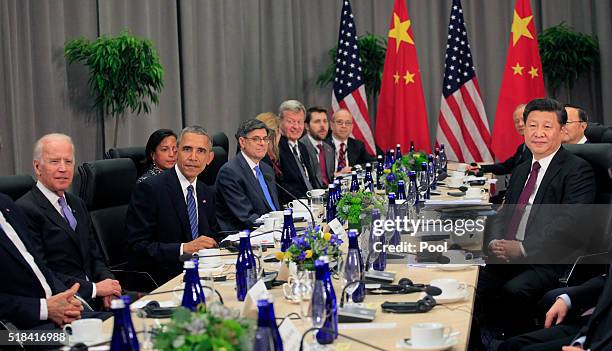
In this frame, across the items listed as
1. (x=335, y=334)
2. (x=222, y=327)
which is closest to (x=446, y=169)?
(x=335, y=334)

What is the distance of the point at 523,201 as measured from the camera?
14.3 ft

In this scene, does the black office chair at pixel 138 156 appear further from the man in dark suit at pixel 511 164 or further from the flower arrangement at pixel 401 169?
the man in dark suit at pixel 511 164

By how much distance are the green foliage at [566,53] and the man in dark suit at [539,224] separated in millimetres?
Result: 5410

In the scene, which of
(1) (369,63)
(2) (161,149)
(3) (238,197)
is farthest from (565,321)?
(1) (369,63)

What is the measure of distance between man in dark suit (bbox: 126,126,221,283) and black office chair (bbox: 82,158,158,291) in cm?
10

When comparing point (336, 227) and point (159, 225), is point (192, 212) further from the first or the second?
point (336, 227)

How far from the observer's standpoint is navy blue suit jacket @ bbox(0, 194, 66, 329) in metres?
3.04

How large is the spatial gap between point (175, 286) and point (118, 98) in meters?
4.28

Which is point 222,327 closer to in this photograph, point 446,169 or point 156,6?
point 446,169

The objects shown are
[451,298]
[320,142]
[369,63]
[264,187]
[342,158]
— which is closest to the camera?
[451,298]

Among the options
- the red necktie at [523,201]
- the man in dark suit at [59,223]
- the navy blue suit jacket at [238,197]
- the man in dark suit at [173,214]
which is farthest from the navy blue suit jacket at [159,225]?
the red necktie at [523,201]

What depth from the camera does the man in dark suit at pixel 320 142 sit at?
777 centimetres

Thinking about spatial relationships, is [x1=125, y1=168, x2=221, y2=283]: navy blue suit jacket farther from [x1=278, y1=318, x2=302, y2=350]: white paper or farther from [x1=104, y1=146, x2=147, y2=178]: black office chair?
[x1=278, y1=318, x2=302, y2=350]: white paper

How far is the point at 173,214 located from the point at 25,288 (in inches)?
49.3
